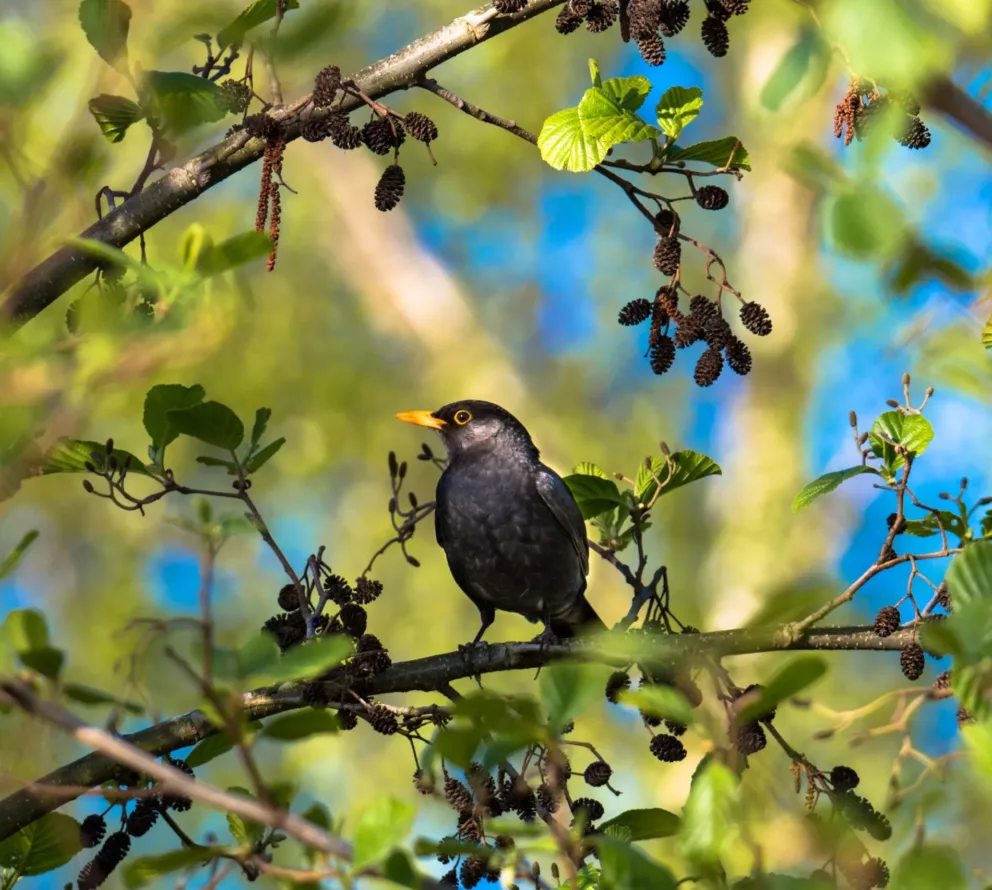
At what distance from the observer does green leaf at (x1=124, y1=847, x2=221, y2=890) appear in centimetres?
136

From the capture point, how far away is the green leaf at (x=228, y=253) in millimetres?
1363

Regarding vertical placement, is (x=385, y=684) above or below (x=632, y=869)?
above

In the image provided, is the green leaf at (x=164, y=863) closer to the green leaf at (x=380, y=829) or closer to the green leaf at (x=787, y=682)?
the green leaf at (x=380, y=829)

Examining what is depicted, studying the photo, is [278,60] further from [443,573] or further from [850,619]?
[443,573]

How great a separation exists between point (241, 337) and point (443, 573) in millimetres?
3464

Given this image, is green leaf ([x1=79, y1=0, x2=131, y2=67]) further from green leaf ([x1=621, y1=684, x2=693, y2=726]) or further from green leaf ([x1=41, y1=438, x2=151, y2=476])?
green leaf ([x1=621, y1=684, x2=693, y2=726])

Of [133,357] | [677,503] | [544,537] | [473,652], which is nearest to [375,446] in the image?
[677,503]

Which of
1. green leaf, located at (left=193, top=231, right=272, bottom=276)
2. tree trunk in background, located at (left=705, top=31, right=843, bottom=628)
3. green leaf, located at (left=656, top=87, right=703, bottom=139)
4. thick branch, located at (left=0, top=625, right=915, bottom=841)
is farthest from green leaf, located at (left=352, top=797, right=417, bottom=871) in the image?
tree trunk in background, located at (left=705, top=31, right=843, bottom=628)

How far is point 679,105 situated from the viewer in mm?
2713

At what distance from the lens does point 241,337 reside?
13828 mm

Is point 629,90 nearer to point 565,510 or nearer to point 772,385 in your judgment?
point 565,510

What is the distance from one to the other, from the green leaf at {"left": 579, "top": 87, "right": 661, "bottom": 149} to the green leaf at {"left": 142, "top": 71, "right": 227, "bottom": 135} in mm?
741

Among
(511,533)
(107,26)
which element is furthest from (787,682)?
(511,533)

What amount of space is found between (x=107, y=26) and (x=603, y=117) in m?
0.98
